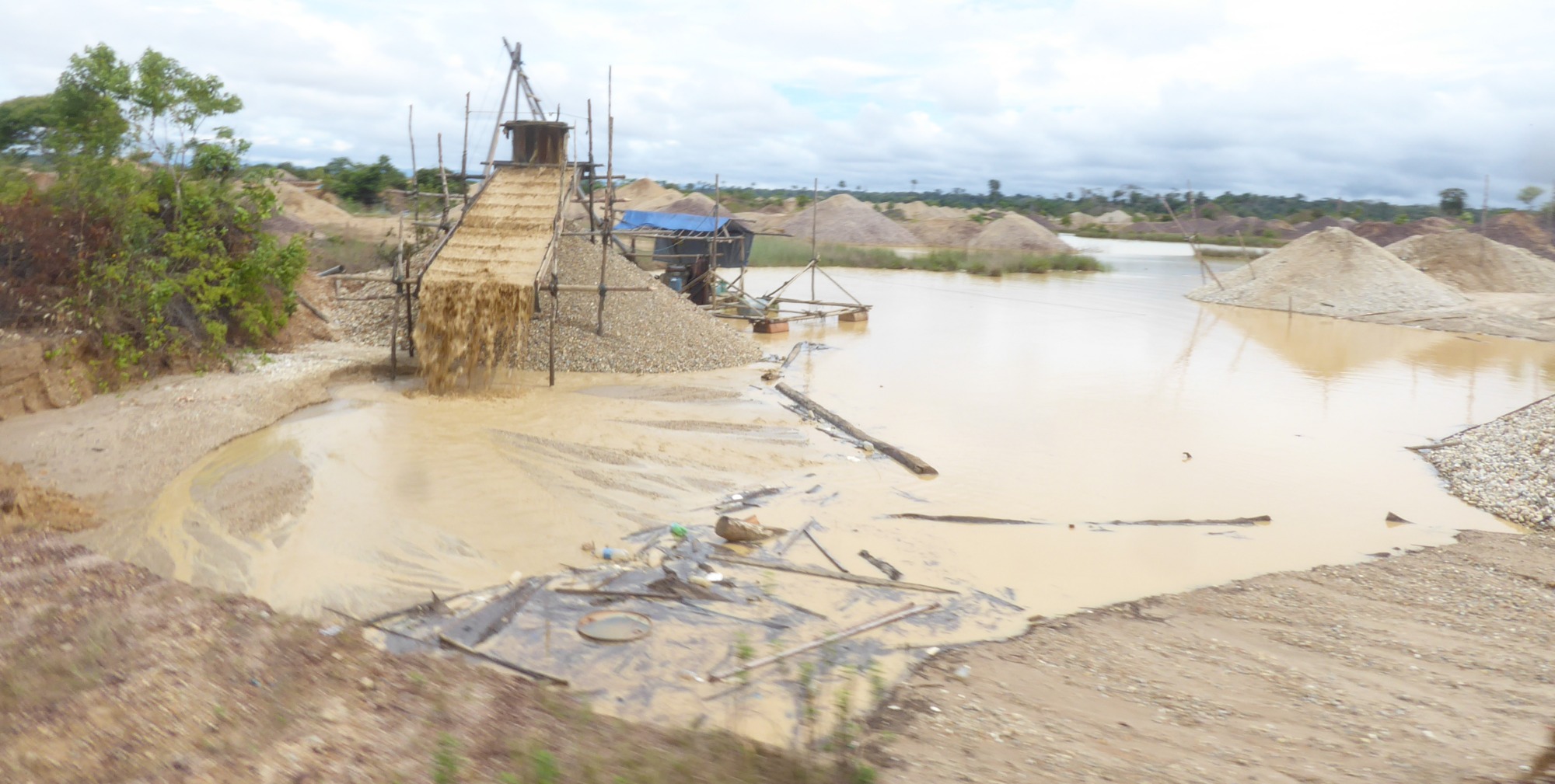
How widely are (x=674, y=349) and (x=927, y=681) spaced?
28.8 feet

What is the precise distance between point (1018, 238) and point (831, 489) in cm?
3994

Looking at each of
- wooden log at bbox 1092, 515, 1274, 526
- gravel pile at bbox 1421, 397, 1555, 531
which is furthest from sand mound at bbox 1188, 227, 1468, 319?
wooden log at bbox 1092, 515, 1274, 526

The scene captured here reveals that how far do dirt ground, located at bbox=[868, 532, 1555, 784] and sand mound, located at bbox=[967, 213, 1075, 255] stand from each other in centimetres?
3993

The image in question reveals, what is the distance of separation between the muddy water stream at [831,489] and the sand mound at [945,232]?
1348 inches

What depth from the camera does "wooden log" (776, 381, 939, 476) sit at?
28.4ft

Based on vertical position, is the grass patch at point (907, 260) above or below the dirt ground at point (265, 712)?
above

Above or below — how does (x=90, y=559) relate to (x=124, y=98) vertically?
below

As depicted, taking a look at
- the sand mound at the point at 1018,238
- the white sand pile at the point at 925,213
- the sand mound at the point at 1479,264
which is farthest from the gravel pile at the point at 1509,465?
the white sand pile at the point at 925,213

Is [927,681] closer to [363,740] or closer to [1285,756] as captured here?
[1285,756]

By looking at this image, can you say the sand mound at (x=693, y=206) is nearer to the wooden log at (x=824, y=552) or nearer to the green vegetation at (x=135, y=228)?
the green vegetation at (x=135, y=228)

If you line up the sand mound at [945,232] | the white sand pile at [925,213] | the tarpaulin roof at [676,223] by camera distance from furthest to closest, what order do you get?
the white sand pile at [925,213]
the sand mound at [945,232]
the tarpaulin roof at [676,223]

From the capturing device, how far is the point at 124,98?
9133mm

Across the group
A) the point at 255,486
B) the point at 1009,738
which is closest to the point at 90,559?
the point at 255,486

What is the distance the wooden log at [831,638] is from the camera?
180 inches
